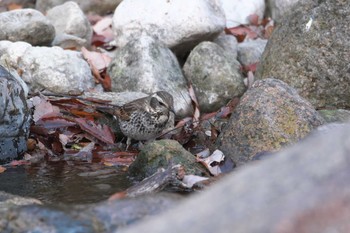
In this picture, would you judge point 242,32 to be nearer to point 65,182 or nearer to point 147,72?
point 147,72

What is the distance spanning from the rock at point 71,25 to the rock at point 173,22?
615 mm

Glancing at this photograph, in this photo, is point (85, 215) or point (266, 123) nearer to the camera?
point (85, 215)

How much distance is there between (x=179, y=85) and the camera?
9852mm

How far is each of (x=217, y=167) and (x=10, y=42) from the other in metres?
4.33

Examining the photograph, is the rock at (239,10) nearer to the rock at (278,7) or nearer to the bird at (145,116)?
the rock at (278,7)

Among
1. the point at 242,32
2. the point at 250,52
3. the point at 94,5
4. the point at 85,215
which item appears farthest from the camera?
the point at 94,5

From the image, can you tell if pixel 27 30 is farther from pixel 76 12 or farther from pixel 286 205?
pixel 286 205

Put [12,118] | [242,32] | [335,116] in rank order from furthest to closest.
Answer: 1. [242,32]
2. [335,116]
3. [12,118]

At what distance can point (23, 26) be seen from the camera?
10094mm

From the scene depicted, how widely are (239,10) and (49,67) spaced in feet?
12.8

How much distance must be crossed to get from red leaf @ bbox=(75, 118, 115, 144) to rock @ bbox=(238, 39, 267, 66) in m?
2.89

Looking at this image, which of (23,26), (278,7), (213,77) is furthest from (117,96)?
(278,7)

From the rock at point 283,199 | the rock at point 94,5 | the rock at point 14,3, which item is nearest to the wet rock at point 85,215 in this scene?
the rock at point 283,199

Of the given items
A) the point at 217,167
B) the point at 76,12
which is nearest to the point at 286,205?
the point at 217,167
